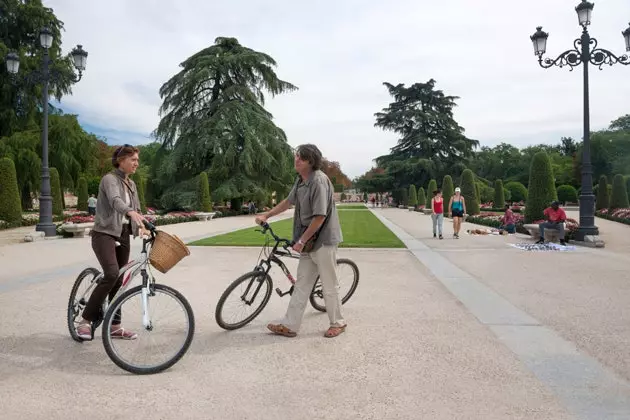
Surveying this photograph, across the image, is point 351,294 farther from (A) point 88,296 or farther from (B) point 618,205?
(B) point 618,205

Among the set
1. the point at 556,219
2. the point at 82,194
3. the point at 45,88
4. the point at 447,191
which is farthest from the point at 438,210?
the point at 82,194

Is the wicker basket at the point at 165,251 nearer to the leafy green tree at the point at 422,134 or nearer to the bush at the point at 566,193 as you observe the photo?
the leafy green tree at the point at 422,134

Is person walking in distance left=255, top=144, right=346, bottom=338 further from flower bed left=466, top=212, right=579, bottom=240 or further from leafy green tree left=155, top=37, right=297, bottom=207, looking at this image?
leafy green tree left=155, top=37, right=297, bottom=207

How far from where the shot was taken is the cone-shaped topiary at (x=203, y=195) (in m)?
31.5

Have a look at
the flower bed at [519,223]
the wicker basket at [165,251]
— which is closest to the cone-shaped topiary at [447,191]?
the flower bed at [519,223]

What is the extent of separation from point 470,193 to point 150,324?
91.7 feet

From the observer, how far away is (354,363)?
11.8 feet

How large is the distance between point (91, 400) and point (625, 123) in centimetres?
8782

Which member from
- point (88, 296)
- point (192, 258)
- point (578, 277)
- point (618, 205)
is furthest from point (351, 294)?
point (618, 205)

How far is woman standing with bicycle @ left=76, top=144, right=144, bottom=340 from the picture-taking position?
3.75 meters

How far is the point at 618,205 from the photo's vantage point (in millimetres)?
27062

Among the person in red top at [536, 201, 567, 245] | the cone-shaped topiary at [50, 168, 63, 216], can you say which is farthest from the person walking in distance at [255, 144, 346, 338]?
the cone-shaped topiary at [50, 168, 63, 216]

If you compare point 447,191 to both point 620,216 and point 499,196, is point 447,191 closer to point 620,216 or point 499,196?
point 499,196

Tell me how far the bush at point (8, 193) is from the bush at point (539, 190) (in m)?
19.9
